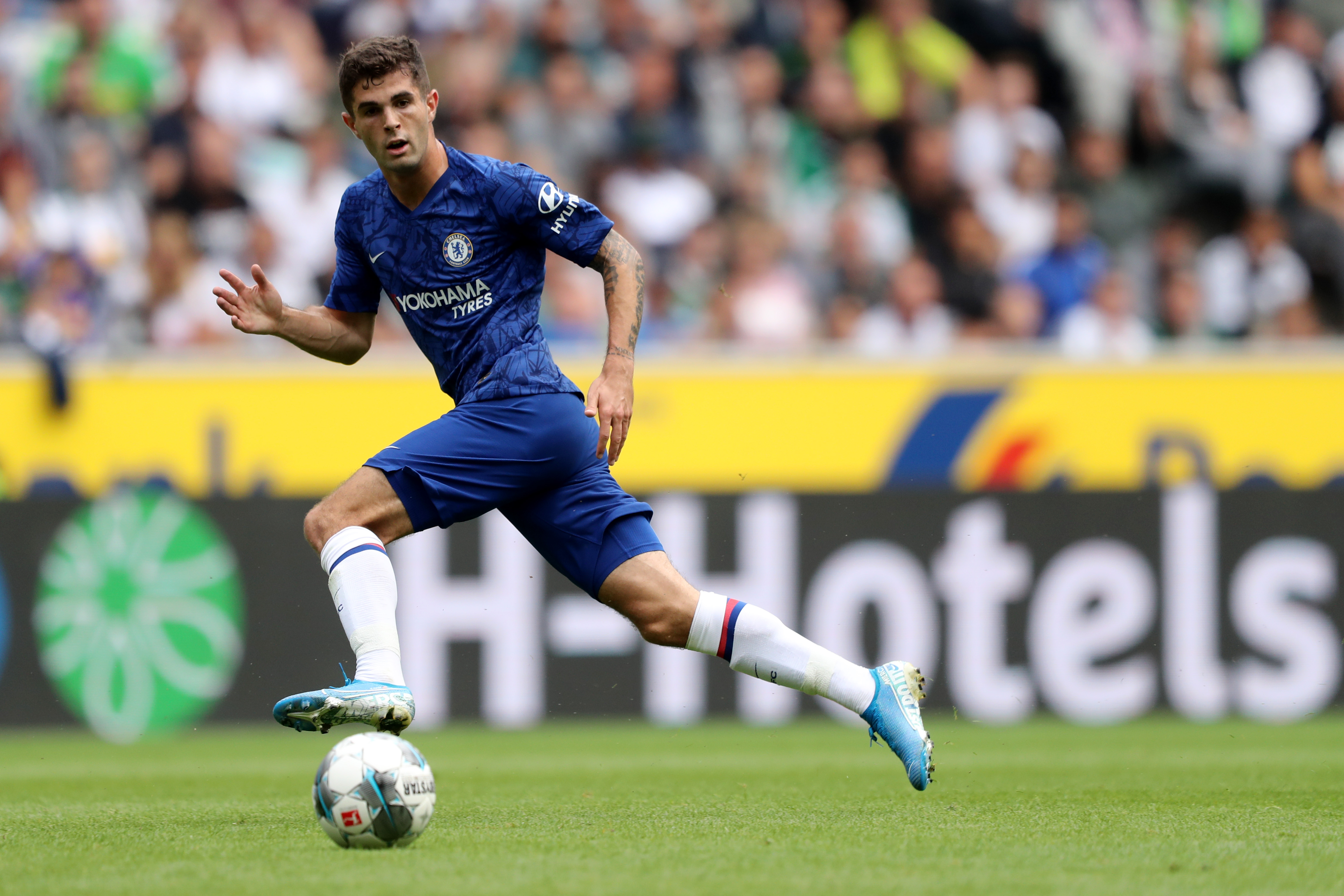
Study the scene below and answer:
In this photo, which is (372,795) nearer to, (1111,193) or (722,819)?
(722,819)

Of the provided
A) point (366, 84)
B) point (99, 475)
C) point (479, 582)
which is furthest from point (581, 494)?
point (99, 475)

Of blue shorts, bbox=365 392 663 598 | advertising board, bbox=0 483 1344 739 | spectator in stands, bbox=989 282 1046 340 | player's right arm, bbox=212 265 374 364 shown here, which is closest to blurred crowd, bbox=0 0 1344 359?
spectator in stands, bbox=989 282 1046 340

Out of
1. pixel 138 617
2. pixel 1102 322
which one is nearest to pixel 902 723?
pixel 138 617

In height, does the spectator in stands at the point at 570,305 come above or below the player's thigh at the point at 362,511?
above

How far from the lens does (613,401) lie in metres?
5.27

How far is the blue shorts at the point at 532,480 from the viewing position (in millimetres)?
5387

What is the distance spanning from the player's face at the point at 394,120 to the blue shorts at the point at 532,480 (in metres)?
0.74

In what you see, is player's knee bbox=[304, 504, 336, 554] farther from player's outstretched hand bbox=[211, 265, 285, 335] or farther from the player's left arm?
the player's left arm

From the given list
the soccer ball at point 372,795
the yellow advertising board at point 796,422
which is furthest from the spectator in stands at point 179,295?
the soccer ball at point 372,795

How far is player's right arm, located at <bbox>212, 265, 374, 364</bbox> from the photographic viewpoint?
18.0 ft

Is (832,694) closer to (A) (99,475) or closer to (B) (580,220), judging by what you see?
(B) (580,220)

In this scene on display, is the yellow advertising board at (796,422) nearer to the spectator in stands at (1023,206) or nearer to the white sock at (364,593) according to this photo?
the spectator in stands at (1023,206)

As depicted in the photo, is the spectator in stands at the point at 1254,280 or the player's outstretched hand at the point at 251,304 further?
the spectator in stands at the point at 1254,280

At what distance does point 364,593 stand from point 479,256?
1.06 m
